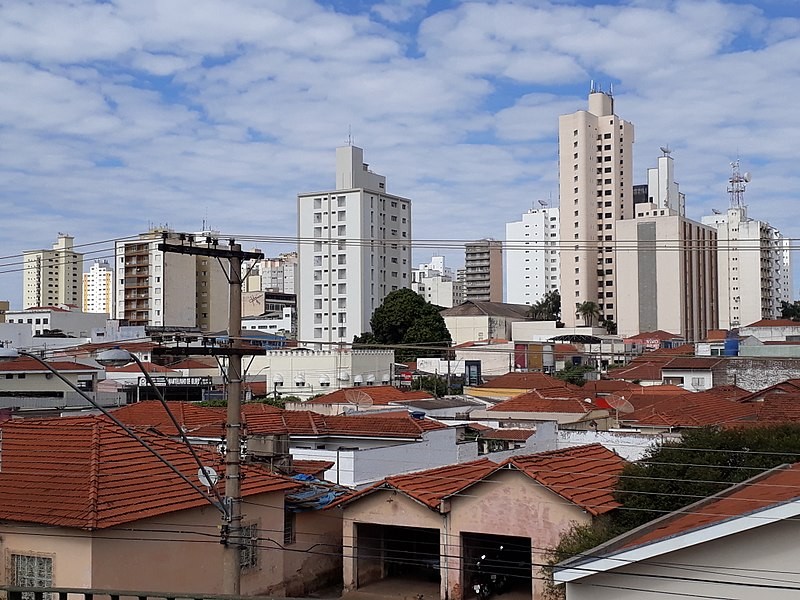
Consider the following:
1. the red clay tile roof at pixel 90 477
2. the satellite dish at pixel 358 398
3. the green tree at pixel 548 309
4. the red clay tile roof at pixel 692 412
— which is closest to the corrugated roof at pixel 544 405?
the red clay tile roof at pixel 692 412

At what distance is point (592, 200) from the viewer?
382ft

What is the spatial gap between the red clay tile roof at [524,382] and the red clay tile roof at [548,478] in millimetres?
29098

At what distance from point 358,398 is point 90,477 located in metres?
26.9

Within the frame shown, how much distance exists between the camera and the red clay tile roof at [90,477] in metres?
15.6

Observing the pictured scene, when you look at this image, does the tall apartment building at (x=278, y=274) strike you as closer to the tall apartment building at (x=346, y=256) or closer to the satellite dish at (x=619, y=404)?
the tall apartment building at (x=346, y=256)

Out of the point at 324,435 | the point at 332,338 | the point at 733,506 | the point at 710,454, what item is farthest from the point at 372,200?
the point at 733,506

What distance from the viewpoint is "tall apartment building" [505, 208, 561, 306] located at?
488 feet

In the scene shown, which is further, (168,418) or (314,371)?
(314,371)

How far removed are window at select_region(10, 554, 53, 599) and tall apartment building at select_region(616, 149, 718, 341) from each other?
90338 millimetres

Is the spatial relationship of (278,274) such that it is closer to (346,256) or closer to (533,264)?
(533,264)

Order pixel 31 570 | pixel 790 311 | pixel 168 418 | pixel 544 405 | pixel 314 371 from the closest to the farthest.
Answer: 1. pixel 31 570
2. pixel 168 418
3. pixel 544 405
4. pixel 314 371
5. pixel 790 311

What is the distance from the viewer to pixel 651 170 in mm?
127500

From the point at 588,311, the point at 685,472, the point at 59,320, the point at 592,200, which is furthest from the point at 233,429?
the point at 592,200

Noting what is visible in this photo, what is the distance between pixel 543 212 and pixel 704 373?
320 feet
